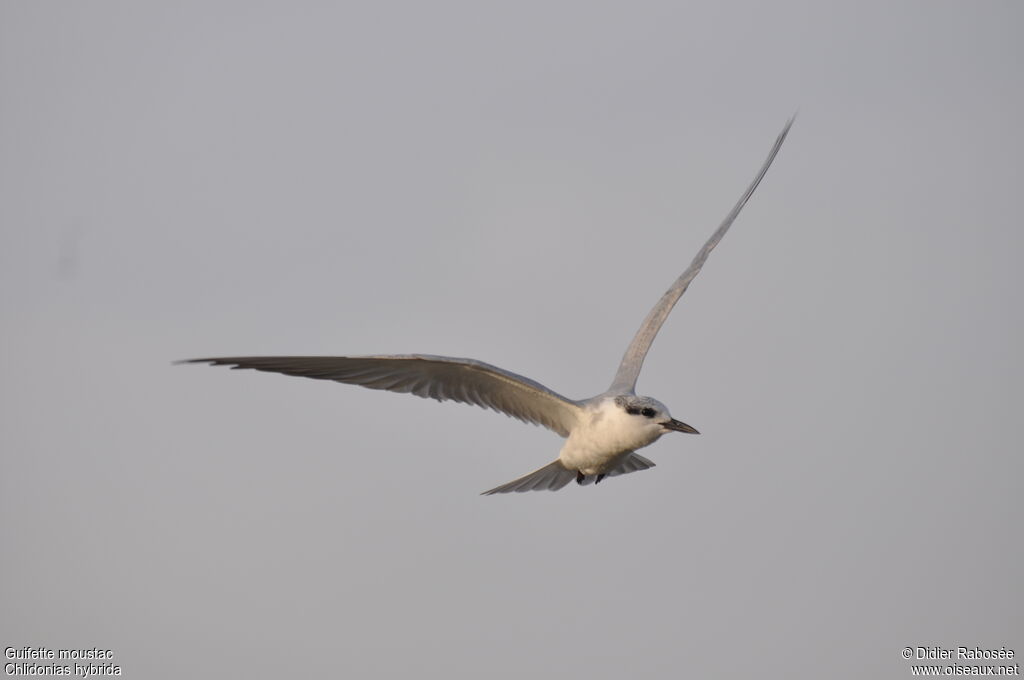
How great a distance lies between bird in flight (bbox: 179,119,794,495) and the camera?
10578mm

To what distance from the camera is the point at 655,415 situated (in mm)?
10797

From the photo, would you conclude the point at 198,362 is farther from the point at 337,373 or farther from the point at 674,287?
the point at 674,287

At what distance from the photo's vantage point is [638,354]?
12.6 metres

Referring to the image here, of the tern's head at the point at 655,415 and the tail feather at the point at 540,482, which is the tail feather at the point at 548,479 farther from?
the tern's head at the point at 655,415

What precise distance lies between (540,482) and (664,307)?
2.21 metres

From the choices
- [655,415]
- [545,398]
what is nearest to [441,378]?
[545,398]

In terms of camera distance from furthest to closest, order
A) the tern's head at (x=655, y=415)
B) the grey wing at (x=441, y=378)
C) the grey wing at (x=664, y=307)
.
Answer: the grey wing at (x=664, y=307) < the tern's head at (x=655, y=415) < the grey wing at (x=441, y=378)

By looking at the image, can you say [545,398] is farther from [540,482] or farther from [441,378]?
[540,482]

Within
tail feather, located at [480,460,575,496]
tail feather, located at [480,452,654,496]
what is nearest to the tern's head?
tail feather, located at [480,452,654,496]

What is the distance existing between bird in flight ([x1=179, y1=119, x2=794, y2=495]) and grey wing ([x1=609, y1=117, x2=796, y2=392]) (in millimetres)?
12

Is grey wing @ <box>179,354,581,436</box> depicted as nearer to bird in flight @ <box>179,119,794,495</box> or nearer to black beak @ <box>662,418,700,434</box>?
bird in flight @ <box>179,119,794,495</box>

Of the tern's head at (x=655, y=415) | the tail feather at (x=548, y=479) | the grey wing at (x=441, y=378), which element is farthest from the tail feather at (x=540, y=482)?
the tern's head at (x=655, y=415)

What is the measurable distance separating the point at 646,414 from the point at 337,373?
2666mm

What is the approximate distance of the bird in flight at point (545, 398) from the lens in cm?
1058
